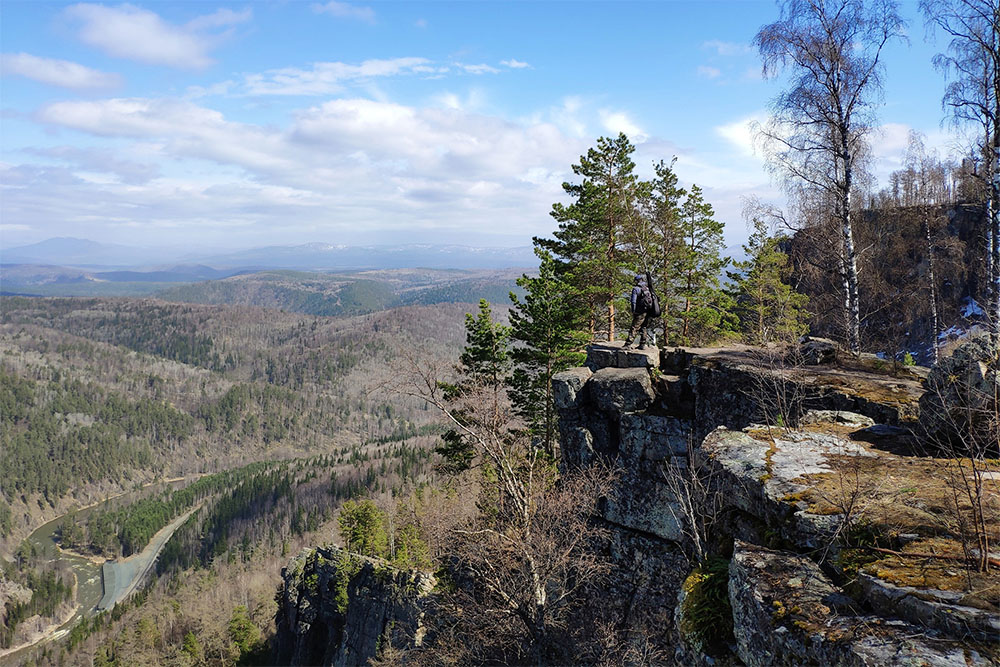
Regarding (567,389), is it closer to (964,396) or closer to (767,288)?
(964,396)

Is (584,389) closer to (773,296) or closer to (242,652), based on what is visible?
(773,296)

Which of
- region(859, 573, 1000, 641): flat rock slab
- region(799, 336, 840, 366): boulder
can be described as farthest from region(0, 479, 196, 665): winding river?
region(859, 573, 1000, 641): flat rock slab

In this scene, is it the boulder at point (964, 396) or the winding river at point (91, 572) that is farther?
the winding river at point (91, 572)

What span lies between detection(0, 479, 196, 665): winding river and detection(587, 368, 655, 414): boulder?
433ft

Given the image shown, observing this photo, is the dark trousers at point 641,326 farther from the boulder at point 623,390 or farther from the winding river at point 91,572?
the winding river at point 91,572

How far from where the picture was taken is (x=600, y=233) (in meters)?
24.4

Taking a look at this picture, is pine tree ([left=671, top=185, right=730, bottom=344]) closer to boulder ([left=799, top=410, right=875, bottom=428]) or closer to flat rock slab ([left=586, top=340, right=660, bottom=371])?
flat rock slab ([left=586, top=340, right=660, bottom=371])

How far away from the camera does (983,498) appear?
5.60 metres

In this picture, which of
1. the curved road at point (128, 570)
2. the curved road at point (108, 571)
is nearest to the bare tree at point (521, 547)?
the curved road at point (108, 571)

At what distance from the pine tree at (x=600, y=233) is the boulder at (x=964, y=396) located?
14.5 m

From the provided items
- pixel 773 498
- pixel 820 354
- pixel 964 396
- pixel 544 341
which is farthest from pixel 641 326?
pixel 773 498

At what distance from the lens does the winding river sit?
10450 centimetres

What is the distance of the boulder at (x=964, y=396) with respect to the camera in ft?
22.9

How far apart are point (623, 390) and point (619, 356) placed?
7.19 feet
